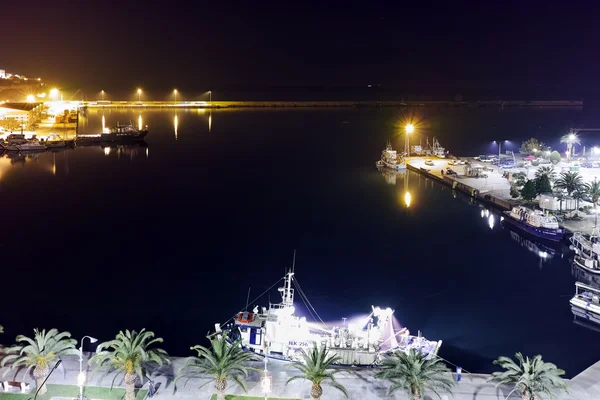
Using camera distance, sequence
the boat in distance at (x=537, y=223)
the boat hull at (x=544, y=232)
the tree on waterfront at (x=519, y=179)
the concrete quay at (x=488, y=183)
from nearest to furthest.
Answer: the boat hull at (x=544, y=232), the boat in distance at (x=537, y=223), the concrete quay at (x=488, y=183), the tree on waterfront at (x=519, y=179)

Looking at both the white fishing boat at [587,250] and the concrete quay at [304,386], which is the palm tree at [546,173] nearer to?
the white fishing boat at [587,250]

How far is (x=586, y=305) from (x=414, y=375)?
23220mm

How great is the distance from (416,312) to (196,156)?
3168 inches

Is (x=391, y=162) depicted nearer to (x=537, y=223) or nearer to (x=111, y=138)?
(x=537, y=223)

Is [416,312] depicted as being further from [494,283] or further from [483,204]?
[483,204]

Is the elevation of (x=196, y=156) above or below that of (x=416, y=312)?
above

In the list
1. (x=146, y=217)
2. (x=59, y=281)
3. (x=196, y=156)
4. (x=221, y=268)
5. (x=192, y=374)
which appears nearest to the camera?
(x=192, y=374)

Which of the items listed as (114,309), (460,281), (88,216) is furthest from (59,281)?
(460,281)

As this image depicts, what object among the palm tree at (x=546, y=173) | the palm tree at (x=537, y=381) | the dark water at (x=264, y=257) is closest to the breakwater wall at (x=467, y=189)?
the dark water at (x=264, y=257)

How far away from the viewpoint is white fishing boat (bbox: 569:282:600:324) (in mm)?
41812

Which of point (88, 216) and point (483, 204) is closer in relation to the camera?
point (88, 216)

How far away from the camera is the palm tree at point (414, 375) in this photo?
24.9m

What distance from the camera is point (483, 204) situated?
254 feet

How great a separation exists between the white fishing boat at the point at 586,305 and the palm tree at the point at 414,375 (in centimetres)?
2056
